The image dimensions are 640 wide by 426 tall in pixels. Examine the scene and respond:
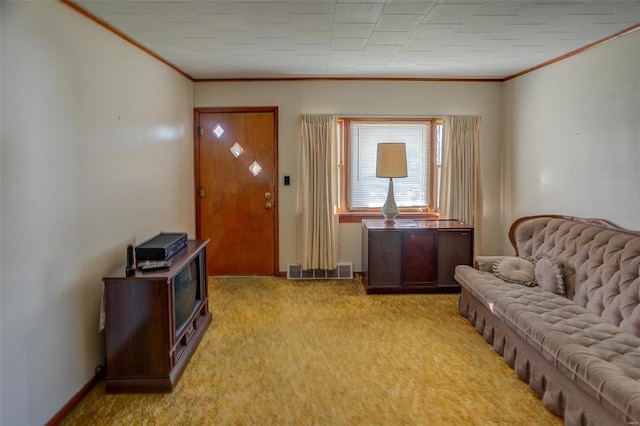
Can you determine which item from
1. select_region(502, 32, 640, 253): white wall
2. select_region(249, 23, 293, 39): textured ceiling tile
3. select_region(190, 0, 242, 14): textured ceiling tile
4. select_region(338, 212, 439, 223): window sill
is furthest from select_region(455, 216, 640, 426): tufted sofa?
select_region(190, 0, 242, 14): textured ceiling tile

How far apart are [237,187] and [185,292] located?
2.14m

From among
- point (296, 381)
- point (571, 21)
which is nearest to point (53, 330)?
point (296, 381)

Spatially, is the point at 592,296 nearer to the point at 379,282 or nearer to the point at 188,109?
the point at 379,282

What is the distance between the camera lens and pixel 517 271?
11.1ft

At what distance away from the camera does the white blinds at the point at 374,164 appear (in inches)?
195

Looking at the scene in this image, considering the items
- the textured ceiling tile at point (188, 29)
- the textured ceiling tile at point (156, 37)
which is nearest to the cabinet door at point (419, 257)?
the textured ceiling tile at point (188, 29)

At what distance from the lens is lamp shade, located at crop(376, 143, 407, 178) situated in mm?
4512

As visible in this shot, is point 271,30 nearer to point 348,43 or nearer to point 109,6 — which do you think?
point 348,43

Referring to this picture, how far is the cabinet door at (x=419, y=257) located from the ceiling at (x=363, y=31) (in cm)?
176

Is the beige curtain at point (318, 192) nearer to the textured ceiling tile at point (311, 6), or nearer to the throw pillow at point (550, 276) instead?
the textured ceiling tile at point (311, 6)

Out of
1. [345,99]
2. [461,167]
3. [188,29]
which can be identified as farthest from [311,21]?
[461,167]

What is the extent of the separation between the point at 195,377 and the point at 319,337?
1.02 m

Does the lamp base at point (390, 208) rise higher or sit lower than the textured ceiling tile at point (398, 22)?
lower

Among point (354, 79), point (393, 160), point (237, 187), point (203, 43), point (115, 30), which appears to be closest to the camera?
Result: point (115, 30)
